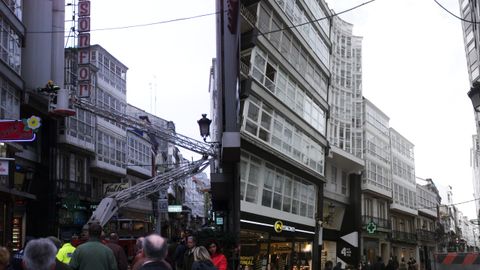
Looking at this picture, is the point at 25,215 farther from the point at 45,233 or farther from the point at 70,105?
the point at 70,105

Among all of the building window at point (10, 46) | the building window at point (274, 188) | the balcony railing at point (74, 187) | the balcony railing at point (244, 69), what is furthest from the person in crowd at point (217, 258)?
the balcony railing at point (74, 187)

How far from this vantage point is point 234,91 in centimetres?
2014

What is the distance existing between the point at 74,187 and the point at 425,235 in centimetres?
5184

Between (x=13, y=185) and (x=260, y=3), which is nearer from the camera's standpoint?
(x=260, y=3)

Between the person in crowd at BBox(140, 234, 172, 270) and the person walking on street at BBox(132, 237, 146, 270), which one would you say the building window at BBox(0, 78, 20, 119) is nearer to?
the person walking on street at BBox(132, 237, 146, 270)

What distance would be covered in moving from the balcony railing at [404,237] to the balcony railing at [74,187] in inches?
1259

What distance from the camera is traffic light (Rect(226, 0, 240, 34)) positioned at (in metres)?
16.4

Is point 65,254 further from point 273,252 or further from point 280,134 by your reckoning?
point 273,252

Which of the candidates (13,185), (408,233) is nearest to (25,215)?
(13,185)

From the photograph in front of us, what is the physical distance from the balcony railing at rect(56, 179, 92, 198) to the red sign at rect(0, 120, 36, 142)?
884 inches

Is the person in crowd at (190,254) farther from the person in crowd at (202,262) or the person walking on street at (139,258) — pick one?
the person in crowd at (202,262)

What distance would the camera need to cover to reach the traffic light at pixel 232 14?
16.4 metres

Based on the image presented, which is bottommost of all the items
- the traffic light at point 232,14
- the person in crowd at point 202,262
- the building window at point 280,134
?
the person in crowd at point 202,262

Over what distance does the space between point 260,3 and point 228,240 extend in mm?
11689
